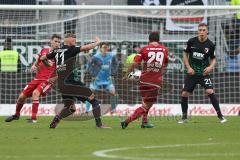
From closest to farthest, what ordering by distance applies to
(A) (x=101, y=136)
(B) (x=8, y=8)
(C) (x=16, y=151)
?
(C) (x=16, y=151) → (A) (x=101, y=136) → (B) (x=8, y=8)

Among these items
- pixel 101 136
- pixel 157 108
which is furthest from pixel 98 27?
pixel 101 136

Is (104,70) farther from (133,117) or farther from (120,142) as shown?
(120,142)

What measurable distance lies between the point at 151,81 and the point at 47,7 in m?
6.27

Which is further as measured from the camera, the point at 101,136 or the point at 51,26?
the point at 51,26

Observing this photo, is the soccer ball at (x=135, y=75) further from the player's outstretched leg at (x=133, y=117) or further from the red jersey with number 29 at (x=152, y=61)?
the player's outstretched leg at (x=133, y=117)

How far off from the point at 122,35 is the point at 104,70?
201 cm

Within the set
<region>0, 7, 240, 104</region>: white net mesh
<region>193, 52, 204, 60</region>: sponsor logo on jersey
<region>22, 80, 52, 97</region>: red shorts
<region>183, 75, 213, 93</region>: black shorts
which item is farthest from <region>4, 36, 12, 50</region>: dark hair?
<region>193, 52, 204, 60</region>: sponsor logo on jersey

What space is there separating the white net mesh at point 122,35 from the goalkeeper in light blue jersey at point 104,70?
33 centimetres

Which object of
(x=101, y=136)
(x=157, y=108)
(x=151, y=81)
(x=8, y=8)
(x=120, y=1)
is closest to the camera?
(x=101, y=136)

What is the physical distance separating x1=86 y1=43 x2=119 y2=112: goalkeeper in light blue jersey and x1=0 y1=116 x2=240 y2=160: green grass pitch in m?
5.40

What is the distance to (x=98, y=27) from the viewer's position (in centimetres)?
2516

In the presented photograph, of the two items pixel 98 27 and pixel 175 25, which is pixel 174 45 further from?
pixel 98 27

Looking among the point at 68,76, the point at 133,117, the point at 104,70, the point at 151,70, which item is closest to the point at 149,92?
the point at 151,70

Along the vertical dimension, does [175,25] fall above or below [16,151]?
above
